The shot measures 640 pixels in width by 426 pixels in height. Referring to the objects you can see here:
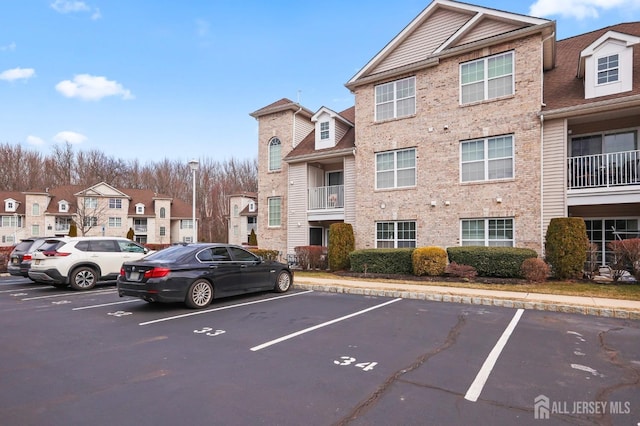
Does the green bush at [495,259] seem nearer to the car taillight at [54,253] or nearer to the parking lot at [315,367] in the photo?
the parking lot at [315,367]

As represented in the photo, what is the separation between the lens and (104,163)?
202 ft

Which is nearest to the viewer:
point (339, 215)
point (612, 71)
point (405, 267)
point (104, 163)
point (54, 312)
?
point (54, 312)

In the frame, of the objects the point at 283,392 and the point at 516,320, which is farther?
the point at 516,320

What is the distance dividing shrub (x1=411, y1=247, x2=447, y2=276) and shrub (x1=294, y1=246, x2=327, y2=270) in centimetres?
490

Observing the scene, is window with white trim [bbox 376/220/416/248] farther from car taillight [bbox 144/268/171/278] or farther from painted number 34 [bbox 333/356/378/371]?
painted number 34 [bbox 333/356/378/371]

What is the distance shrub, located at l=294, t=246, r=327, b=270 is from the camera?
17062 mm

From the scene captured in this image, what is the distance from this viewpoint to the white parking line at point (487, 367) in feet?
12.6

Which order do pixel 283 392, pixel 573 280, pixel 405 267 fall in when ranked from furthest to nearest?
pixel 405 267 → pixel 573 280 → pixel 283 392

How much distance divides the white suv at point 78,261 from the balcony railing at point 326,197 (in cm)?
936

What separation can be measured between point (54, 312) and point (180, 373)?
5444 mm

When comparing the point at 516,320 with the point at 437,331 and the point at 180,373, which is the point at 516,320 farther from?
the point at 180,373

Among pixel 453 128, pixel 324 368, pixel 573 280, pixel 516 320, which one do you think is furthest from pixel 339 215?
pixel 324 368

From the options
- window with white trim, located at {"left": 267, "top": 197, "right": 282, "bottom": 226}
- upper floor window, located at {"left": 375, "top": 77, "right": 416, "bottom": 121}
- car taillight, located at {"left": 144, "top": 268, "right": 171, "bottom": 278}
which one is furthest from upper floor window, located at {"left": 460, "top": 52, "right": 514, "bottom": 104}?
car taillight, located at {"left": 144, "top": 268, "right": 171, "bottom": 278}

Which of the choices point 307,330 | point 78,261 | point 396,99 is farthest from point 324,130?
point 307,330
